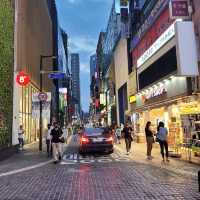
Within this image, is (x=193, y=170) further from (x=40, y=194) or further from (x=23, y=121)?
(x=23, y=121)

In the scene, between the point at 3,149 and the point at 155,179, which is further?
the point at 3,149

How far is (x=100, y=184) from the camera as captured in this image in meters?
11.8

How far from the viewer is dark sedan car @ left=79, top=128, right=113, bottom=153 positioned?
23031 millimetres

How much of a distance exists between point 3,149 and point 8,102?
127 inches

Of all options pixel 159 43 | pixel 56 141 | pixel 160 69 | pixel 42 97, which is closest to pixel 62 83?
pixel 160 69

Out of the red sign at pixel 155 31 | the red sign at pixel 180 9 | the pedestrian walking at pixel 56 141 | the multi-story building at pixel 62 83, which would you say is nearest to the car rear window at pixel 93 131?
the pedestrian walking at pixel 56 141

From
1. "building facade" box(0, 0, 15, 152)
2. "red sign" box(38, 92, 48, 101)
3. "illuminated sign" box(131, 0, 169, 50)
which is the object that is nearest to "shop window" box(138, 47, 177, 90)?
"illuminated sign" box(131, 0, 169, 50)

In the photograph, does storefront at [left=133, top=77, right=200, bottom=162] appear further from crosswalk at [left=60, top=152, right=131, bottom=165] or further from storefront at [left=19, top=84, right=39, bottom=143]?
storefront at [left=19, top=84, right=39, bottom=143]

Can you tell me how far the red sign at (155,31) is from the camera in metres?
26.6

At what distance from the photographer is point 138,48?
39281mm

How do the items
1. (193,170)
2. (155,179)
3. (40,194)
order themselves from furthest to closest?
(193,170)
(155,179)
(40,194)

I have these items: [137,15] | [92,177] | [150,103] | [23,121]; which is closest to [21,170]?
[92,177]

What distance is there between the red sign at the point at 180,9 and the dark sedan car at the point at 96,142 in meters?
7.66

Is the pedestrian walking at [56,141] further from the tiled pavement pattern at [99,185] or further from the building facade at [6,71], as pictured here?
the tiled pavement pattern at [99,185]
